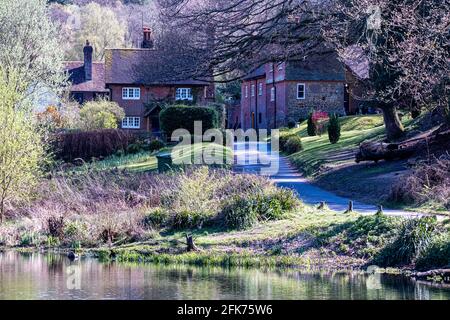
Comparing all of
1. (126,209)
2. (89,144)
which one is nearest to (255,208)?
(126,209)

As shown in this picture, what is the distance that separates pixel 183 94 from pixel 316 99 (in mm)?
10846

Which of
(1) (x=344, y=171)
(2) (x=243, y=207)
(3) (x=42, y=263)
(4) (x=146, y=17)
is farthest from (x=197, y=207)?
(4) (x=146, y=17)

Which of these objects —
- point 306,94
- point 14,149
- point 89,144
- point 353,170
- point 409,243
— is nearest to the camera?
point 409,243

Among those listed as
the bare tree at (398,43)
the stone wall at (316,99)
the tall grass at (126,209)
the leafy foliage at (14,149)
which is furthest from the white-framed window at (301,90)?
the leafy foliage at (14,149)

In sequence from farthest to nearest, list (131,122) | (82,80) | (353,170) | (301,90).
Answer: (82,80), (301,90), (131,122), (353,170)

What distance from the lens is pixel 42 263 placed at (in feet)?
79.3

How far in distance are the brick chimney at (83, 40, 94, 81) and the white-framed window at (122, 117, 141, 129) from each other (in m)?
12.2

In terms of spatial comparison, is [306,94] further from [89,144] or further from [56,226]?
[56,226]

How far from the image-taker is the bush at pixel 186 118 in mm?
54531

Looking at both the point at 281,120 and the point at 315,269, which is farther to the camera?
the point at 281,120

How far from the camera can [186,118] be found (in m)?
55.2

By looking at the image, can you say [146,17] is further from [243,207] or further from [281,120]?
[243,207]

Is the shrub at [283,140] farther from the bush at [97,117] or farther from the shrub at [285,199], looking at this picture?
the shrub at [285,199]

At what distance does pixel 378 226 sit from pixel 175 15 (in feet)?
51.9
